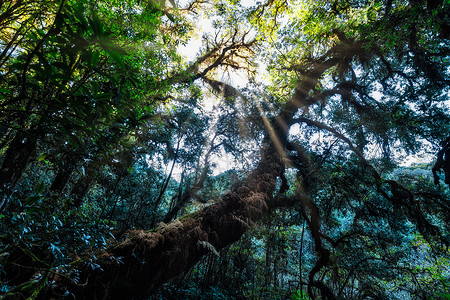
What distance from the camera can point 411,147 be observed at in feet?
20.3

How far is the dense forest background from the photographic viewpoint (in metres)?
2.08

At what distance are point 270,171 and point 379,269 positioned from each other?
481 centimetres

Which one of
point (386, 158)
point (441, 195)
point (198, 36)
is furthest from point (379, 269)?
point (198, 36)

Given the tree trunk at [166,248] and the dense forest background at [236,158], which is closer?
the dense forest background at [236,158]

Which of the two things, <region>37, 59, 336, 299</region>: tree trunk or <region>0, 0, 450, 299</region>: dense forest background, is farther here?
<region>37, 59, 336, 299</region>: tree trunk

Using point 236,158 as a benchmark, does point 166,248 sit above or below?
below

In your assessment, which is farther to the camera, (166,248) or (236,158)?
(236,158)

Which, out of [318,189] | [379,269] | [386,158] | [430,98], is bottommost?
[379,269]

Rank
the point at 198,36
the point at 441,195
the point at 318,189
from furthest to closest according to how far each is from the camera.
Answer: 1. the point at 198,36
2. the point at 318,189
3. the point at 441,195

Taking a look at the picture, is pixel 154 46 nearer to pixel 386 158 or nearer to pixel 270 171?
pixel 270 171

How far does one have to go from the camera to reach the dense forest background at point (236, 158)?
6.83ft

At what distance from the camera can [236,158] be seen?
9.06 m

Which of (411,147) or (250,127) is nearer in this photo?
(411,147)

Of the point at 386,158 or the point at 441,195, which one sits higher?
the point at 386,158
